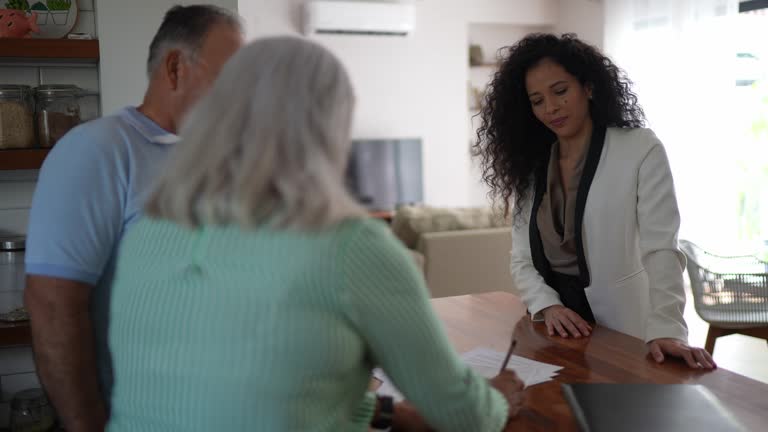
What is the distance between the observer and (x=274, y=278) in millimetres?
837

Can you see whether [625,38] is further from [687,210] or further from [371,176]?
[371,176]

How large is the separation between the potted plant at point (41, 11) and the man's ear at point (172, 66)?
4.47 ft

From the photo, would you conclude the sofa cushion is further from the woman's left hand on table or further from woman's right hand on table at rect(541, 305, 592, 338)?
the woman's left hand on table

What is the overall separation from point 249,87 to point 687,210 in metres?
6.07

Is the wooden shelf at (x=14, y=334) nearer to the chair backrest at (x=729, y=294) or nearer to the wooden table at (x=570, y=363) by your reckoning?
the wooden table at (x=570, y=363)

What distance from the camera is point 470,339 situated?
1.78 metres

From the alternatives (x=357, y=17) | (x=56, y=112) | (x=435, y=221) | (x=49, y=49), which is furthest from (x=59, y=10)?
(x=357, y=17)

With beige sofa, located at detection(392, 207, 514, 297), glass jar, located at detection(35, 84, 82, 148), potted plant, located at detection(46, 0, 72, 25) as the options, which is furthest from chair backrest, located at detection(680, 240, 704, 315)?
potted plant, located at detection(46, 0, 72, 25)

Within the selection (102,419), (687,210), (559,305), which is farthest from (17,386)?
(687,210)

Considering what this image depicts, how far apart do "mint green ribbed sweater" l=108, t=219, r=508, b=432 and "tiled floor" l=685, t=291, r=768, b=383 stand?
3490mm

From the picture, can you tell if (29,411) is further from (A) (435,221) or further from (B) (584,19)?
(B) (584,19)

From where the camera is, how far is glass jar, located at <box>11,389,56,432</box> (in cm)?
261

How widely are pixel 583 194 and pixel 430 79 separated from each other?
646 cm

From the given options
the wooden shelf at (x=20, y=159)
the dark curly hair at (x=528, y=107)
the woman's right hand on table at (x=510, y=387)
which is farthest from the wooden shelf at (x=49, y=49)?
the woman's right hand on table at (x=510, y=387)
